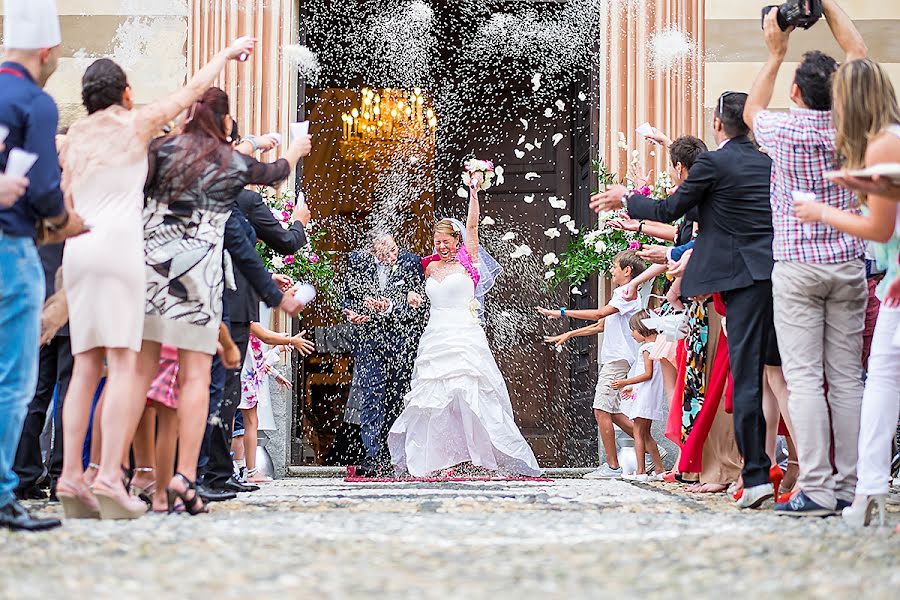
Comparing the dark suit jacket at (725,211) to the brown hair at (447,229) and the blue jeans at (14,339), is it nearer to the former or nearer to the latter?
the blue jeans at (14,339)

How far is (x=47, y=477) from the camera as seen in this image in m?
6.21

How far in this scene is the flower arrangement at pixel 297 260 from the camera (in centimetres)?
858

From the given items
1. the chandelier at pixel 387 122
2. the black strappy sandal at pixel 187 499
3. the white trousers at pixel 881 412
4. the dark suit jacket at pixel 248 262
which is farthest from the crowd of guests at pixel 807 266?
the chandelier at pixel 387 122

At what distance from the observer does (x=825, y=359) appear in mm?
4523

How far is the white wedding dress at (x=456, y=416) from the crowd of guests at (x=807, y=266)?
8.38 ft

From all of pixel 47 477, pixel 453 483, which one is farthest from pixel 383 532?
pixel 453 483

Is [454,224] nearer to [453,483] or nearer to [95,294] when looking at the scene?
[453,483]

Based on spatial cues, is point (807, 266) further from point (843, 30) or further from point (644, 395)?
point (644, 395)

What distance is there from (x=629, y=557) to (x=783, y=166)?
2147 mm

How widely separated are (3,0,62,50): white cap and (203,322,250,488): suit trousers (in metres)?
2.21

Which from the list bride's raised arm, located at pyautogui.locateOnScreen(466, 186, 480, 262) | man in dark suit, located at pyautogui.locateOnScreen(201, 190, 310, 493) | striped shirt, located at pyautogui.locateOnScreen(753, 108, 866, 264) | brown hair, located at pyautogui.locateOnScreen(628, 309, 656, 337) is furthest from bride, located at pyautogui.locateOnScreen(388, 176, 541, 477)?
striped shirt, located at pyautogui.locateOnScreen(753, 108, 866, 264)

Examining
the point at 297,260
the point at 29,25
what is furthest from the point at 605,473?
the point at 29,25

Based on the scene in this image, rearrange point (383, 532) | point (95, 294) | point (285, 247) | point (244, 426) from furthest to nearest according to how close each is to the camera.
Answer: point (244, 426)
point (285, 247)
point (95, 294)
point (383, 532)

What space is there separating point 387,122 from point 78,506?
10.1 m
